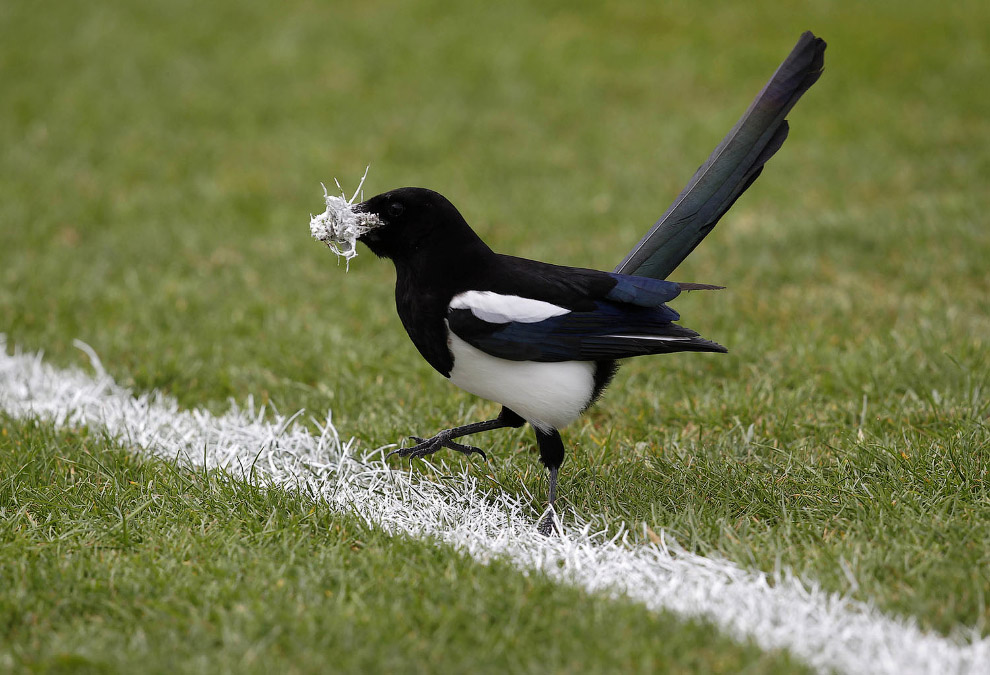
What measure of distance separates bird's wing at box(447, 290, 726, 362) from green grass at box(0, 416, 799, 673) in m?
0.66

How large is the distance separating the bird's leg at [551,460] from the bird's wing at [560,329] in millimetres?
277

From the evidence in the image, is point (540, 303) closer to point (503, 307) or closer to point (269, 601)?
point (503, 307)

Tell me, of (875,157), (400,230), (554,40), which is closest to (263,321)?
(400,230)

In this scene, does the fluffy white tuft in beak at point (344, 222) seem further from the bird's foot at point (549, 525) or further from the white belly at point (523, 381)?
the bird's foot at point (549, 525)

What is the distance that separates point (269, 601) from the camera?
103 inches

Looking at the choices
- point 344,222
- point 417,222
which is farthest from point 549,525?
point 344,222

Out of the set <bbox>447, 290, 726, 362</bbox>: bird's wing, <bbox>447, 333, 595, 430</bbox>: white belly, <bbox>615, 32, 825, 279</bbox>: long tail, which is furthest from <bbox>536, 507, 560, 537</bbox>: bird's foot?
<bbox>615, 32, 825, 279</bbox>: long tail

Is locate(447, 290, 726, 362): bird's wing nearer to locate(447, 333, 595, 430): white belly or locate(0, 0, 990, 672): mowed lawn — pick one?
locate(447, 333, 595, 430): white belly

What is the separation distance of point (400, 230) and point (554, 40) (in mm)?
8315

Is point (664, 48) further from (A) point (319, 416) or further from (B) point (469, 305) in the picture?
(B) point (469, 305)

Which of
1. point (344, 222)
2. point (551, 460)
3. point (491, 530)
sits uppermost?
point (344, 222)

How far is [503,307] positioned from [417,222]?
401 millimetres

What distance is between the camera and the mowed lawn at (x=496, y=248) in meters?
2.61

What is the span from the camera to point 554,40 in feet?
35.7
